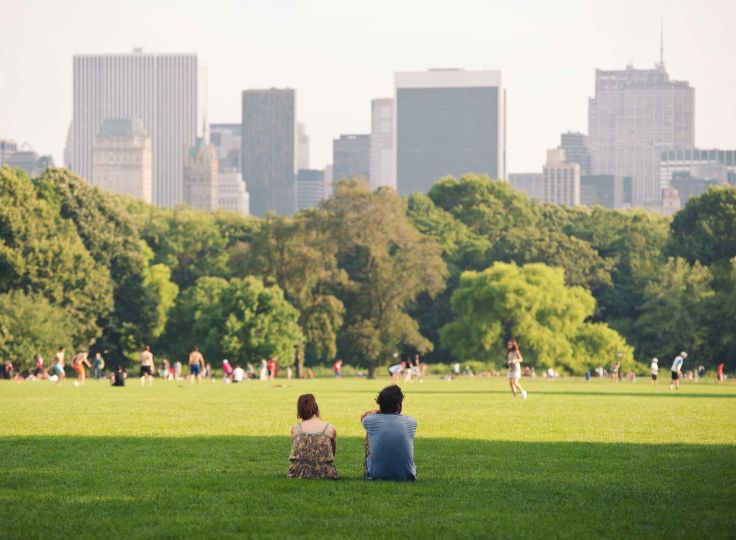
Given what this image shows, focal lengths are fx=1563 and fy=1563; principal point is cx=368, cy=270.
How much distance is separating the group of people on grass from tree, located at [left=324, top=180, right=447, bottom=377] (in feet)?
245

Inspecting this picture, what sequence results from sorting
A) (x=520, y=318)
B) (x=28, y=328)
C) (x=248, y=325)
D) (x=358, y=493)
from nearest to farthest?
(x=358, y=493) < (x=28, y=328) < (x=248, y=325) < (x=520, y=318)

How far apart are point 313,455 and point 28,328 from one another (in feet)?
204

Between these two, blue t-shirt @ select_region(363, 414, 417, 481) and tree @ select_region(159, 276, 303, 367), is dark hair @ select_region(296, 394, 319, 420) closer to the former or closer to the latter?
blue t-shirt @ select_region(363, 414, 417, 481)

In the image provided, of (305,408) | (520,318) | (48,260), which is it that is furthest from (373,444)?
(520,318)

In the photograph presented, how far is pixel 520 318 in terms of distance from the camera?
98125 millimetres

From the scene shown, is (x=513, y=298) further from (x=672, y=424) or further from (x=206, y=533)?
(x=206, y=533)

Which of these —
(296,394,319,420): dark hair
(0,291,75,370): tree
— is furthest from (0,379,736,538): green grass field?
(0,291,75,370): tree

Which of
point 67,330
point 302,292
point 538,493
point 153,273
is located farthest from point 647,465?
point 153,273

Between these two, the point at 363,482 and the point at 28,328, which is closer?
the point at 363,482

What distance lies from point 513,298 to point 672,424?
67196mm

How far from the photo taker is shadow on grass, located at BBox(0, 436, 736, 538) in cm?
1425

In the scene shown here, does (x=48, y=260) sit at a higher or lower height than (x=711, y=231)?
lower

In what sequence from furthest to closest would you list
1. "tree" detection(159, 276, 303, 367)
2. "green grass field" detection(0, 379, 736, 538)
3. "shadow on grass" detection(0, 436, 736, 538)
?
"tree" detection(159, 276, 303, 367)
"green grass field" detection(0, 379, 736, 538)
"shadow on grass" detection(0, 436, 736, 538)

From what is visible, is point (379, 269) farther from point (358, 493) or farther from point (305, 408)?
point (358, 493)
